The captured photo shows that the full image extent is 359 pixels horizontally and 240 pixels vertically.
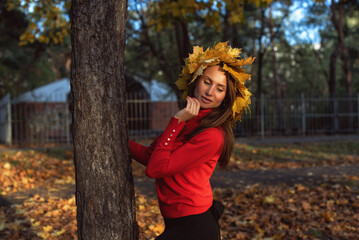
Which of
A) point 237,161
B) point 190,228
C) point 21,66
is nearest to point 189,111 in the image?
point 190,228

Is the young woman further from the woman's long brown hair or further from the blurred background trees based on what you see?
the blurred background trees

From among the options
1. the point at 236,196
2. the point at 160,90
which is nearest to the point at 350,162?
the point at 236,196

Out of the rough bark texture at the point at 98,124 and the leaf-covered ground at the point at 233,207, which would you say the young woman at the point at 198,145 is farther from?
the leaf-covered ground at the point at 233,207

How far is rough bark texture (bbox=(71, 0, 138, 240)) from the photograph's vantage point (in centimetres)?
234

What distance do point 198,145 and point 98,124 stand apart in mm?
682

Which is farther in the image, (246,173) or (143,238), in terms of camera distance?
(246,173)

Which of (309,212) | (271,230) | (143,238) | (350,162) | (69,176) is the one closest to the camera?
(143,238)

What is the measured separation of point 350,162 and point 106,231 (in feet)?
29.9

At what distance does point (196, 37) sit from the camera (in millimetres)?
20641

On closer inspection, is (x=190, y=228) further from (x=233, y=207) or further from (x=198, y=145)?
(x=233, y=207)

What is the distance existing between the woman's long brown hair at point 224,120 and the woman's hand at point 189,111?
90 mm

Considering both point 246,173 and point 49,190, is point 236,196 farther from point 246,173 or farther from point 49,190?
point 49,190

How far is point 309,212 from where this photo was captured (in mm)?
5195

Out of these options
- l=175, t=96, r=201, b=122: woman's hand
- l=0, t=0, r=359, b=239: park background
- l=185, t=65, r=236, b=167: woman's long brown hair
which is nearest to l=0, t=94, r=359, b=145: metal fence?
l=0, t=0, r=359, b=239: park background
